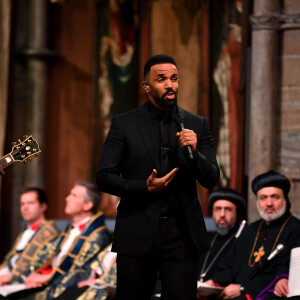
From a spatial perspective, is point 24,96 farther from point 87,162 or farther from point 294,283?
point 294,283

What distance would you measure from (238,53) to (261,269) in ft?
9.16

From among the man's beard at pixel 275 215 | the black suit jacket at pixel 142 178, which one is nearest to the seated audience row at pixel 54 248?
the man's beard at pixel 275 215

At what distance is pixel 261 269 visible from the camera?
5738 millimetres

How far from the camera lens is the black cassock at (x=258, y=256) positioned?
5641 mm

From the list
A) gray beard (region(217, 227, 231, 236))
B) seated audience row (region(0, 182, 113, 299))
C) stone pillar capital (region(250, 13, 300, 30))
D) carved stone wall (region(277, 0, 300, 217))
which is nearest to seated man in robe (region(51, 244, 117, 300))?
seated audience row (region(0, 182, 113, 299))

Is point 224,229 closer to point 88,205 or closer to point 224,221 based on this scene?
point 224,221

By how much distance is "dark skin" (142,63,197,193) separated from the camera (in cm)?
329

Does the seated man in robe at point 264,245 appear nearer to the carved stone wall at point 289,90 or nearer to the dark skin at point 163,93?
the carved stone wall at point 289,90

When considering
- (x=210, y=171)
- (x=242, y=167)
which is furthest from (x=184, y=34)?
(x=210, y=171)

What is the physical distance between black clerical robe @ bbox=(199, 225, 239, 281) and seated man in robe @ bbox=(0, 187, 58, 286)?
1.43 metres

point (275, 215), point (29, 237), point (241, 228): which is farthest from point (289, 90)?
point (29, 237)

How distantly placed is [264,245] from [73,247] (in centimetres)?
172

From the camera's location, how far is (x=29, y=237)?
727 centimetres

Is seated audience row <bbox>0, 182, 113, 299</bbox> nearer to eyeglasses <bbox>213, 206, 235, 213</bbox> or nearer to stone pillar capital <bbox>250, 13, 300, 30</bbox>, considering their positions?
eyeglasses <bbox>213, 206, 235, 213</bbox>
